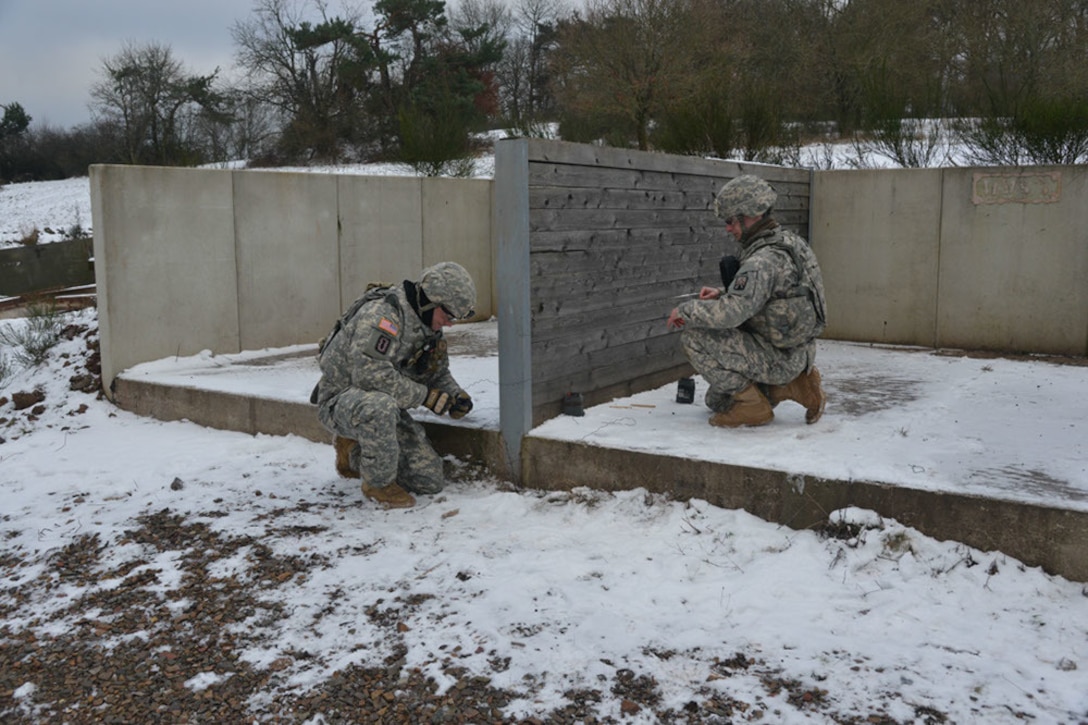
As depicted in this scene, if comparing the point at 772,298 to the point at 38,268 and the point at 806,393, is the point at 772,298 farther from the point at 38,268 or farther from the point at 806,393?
the point at 38,268

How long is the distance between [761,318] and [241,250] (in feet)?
15.5

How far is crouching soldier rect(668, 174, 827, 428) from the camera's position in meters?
4.52

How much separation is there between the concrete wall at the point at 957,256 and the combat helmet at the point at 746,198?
12.7 ft

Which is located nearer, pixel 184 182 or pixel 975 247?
pixel 184 182

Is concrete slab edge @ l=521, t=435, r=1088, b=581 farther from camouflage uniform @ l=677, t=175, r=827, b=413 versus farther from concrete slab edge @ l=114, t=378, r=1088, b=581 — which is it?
camouflage uniform @ l=677, t=175, r=827, b=413

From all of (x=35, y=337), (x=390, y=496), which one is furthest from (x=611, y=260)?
(x=35, y=337)

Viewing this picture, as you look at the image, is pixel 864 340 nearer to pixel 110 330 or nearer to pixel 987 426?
pixel 987 426

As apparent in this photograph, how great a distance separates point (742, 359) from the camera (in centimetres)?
461

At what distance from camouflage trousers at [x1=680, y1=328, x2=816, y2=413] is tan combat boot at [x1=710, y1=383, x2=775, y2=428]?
4cm

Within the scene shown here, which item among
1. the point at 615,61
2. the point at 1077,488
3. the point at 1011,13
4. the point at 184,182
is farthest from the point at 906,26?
the point at 1077,488

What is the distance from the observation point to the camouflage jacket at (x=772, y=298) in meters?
4.46

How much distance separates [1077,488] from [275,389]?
4.68 m

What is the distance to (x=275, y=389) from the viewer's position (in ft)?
19.8

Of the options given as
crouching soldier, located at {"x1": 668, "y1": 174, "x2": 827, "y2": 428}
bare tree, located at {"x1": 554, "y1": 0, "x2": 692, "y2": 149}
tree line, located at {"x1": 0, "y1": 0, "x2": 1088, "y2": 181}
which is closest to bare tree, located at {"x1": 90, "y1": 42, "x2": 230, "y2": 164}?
tree line, located at {"x1": 0, "y1": 0, "x2": 1088, "y2": 181}
